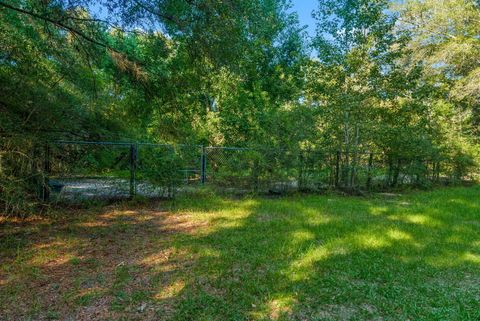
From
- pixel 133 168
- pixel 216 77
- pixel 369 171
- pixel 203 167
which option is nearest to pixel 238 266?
pixel 133 168

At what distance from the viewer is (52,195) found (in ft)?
18.9

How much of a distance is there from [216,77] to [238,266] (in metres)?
7.71

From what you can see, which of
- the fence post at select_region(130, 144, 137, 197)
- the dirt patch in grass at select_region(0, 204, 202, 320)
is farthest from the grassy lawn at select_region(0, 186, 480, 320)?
the fence post at select_region(130, 144, 137, 197)

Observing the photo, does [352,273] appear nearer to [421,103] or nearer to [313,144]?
[313,144]

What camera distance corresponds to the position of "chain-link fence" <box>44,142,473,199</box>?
19.7 ft

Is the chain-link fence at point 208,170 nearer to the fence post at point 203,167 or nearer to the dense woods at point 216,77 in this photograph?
the fence post at point 203,167

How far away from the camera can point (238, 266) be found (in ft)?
11.1

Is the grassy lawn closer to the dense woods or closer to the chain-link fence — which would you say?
the chain-link fence

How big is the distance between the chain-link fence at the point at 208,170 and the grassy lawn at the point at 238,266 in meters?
0.74

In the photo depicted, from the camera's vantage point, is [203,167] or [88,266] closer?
[88,266]

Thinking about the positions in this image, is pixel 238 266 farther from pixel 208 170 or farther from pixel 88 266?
pixel 208 170

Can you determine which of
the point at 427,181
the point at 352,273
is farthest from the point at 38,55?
the point at 427,181

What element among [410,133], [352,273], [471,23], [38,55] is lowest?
[352,273]

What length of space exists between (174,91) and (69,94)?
2.03 m
